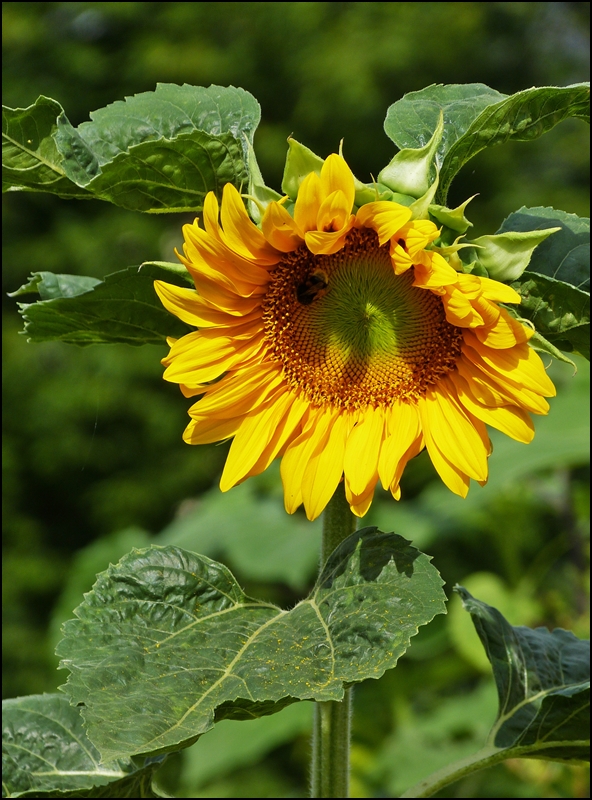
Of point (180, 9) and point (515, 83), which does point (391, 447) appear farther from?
point (515, 83)

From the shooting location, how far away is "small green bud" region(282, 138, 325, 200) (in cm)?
70

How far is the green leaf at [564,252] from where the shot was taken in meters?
0.81

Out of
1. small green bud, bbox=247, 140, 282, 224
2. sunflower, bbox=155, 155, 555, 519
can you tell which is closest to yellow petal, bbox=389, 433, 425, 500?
sunflower, bbox=155, 155, 555, 519

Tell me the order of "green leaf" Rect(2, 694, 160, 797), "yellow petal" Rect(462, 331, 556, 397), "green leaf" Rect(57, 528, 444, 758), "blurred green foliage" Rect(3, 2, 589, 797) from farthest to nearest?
1. "blurred green foliage" Rect(3, 2, 589, 797)
2. "green leaf" Rect(2, 694, 160, 797)
3. "yellow petal" Rect(462, 331, 556, 397)
4. "green leaf" Rect(57, 528, 444, 758)

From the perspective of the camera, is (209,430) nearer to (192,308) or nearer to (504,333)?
(192,308)

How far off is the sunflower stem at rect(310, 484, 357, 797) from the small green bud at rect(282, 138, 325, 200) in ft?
0.80

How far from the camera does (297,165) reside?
0.71 m

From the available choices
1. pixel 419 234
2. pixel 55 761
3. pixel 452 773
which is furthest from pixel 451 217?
pixel 55 761

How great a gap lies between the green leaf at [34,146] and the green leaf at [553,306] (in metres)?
0.36

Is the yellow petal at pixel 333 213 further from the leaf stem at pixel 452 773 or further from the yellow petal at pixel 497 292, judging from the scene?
the leaf stem at pixel 452 773

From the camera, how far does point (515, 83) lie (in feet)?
20.4

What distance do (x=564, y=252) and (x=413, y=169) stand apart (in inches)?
7.2

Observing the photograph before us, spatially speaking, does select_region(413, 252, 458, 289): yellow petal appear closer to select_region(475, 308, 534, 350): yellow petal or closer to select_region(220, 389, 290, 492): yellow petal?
select_region(475, 308, 534, 350): yellow petal

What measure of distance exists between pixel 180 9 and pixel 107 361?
2236 millimetres
